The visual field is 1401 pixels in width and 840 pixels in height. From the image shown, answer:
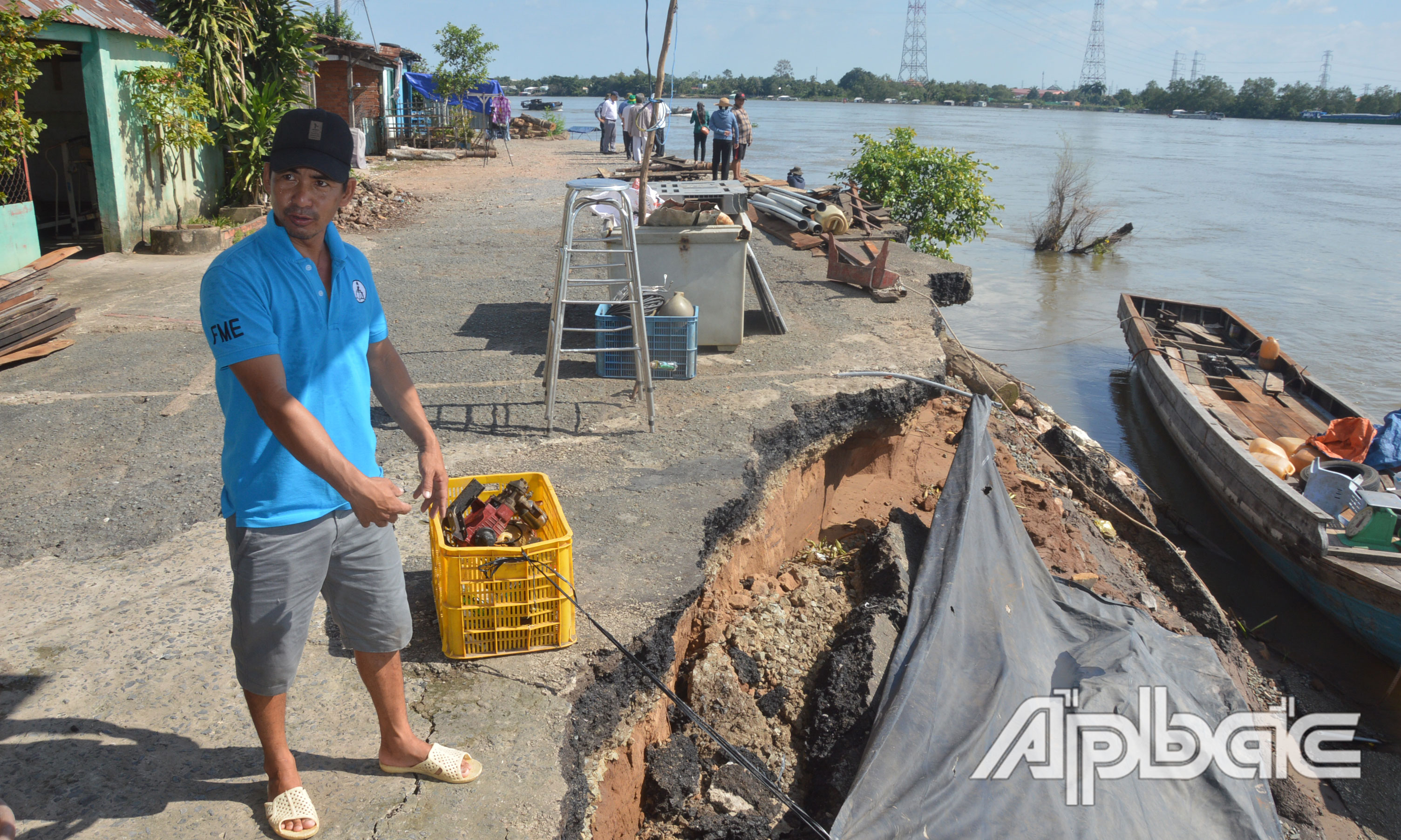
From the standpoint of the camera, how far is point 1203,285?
24.4 m

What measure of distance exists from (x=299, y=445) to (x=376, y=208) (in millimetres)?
13288

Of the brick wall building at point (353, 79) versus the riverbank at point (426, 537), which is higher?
the brick wall building at point (353, 79)

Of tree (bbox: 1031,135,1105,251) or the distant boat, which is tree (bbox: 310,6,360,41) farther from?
the distant boat

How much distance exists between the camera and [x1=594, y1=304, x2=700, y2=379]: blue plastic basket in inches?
261

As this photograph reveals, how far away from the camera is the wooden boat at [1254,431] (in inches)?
275

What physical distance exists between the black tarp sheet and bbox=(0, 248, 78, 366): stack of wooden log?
696cm

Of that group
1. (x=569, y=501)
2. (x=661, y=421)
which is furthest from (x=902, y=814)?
(x=661, y=421)

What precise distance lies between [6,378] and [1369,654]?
A: 11010 mm

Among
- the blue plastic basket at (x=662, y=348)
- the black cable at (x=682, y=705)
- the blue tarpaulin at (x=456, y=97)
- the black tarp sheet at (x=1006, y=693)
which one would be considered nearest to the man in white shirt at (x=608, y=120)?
the blue tarpaulin at (x=456, y=97)

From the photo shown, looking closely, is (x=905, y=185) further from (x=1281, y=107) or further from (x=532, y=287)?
(x=1281, y=107)

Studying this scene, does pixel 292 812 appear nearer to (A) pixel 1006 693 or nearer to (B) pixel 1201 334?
(A) pixel 1006 693

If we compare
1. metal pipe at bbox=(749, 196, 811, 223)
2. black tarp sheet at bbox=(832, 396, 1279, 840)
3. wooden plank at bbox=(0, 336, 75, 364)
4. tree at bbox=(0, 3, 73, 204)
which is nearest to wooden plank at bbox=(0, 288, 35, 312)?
wooden plank at bbox=(0, 336, 75, 364)

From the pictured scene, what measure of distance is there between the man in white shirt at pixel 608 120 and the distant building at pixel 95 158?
49.5 feet

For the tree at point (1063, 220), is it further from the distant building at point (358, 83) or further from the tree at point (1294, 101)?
the tree at point (1294, 101)
